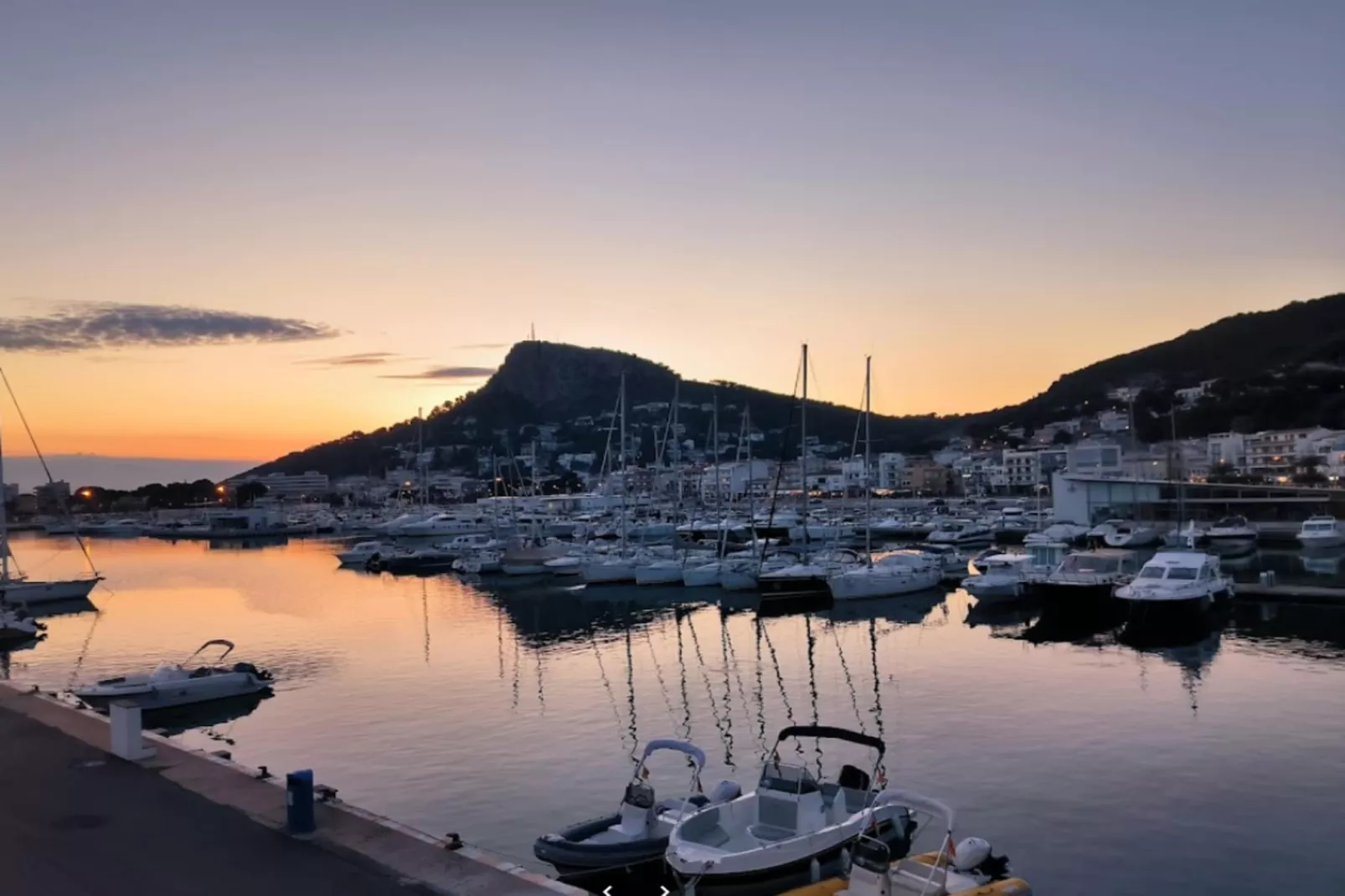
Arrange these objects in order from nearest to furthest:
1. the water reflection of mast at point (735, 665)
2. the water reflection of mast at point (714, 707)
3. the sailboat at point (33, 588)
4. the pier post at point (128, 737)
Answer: the pier post at point (128, 737) → the water reflection of mast at point (714, 707) → the water reflection of mast at point (735, 665) → the sailboat at point (33, 588)

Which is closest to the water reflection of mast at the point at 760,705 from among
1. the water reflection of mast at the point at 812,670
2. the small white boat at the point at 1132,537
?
the water reflection of mast at the point at 812,670

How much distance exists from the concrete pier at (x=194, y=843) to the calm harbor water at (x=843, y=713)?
14.4ft

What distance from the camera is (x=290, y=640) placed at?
42000mm

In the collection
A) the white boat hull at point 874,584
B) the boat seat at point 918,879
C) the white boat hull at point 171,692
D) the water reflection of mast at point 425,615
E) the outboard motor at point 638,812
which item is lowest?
the water reflection of mast at point 425,615

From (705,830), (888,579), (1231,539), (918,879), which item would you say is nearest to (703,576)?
(888,579)

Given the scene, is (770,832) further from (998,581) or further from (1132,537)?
(1132,537)

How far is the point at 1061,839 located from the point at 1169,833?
74.2 inches

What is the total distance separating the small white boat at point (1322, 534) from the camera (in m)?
68.9

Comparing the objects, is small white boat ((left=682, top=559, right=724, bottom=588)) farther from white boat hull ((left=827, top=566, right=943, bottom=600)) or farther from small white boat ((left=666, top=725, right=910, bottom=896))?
small white boat ((left=666, top=725, right=910, bottom=896))

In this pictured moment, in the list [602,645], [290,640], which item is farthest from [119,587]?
[602,645]

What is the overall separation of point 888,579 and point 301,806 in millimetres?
40291

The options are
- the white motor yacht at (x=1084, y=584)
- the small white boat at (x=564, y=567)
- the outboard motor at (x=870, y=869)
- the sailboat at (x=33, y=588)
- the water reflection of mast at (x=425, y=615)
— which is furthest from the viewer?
the small white boat at (x=564, y=567)

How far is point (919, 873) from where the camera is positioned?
1203cm

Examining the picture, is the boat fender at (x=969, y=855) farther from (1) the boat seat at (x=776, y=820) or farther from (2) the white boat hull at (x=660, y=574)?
(2) the white boat hull at (x=660, y=574)
